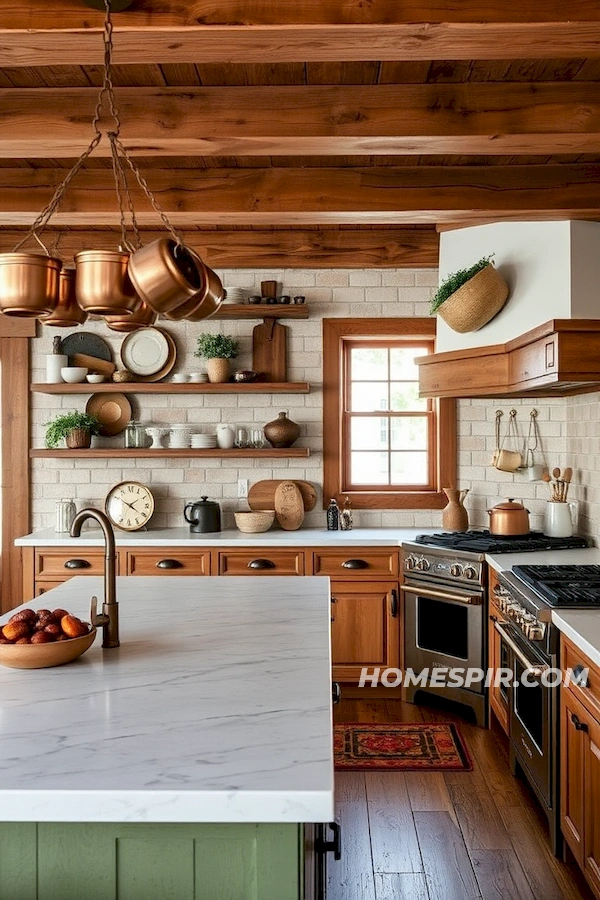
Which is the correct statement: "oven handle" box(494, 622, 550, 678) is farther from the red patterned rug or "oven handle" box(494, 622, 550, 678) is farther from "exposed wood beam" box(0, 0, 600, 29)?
"exposed wood beam" box(0, 0, 600, 29)

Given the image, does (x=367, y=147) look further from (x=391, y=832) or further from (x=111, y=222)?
(x=391, y=832)

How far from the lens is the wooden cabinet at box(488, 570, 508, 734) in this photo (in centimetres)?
405

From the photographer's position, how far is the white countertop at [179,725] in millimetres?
1446

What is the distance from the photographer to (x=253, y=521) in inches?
209

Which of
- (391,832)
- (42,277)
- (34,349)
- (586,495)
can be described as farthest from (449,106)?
(34,349)

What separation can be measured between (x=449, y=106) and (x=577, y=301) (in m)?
1.37

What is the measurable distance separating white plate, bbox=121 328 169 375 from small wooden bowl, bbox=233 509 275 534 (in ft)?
3.77

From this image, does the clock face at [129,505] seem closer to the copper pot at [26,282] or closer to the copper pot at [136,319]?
the copper pot at [136,319]

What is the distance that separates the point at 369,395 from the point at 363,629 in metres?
1.61

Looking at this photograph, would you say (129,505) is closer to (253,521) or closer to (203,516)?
(203,516)

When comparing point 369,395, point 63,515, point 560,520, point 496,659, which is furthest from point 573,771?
point 63,515

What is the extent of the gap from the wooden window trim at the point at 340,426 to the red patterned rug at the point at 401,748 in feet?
5.09

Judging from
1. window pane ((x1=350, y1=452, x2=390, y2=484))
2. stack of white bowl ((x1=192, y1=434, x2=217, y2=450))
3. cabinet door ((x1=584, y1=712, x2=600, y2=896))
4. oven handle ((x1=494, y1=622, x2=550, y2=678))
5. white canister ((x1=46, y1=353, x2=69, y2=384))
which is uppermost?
white canister ((x1=46, y1=353, x2=69, y2=384))

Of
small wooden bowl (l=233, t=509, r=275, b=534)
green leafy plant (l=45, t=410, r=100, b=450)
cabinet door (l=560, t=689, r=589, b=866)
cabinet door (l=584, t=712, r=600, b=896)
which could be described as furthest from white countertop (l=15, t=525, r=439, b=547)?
cabinet door (l=584, t=712, r=600, b=896)
